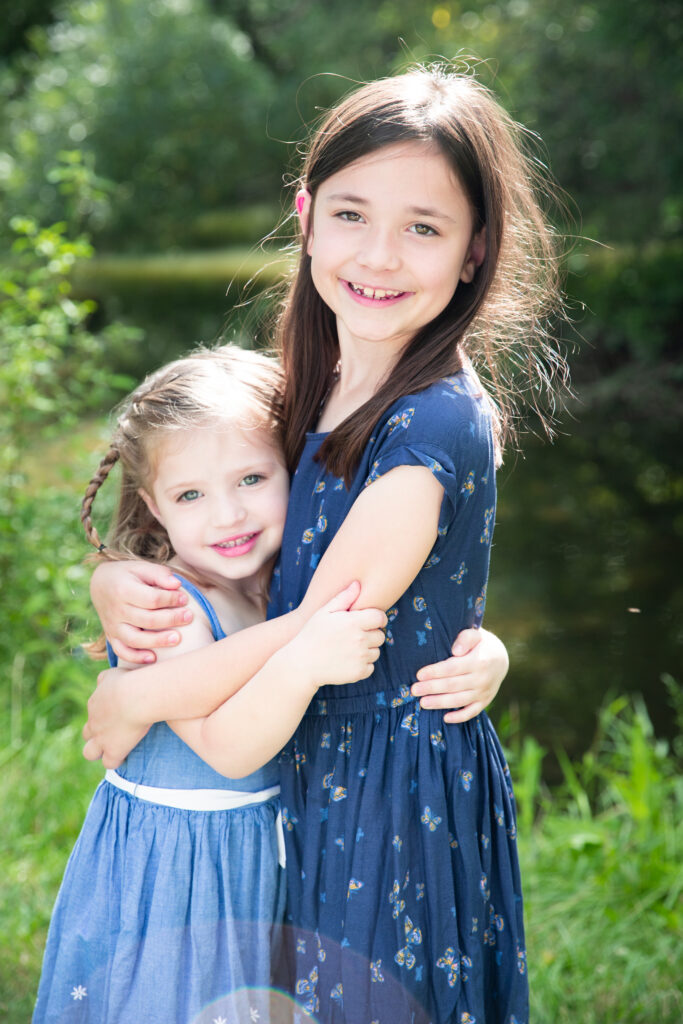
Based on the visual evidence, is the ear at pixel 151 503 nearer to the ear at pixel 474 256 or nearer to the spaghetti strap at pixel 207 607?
the spaghetti strap at pixel 207 607

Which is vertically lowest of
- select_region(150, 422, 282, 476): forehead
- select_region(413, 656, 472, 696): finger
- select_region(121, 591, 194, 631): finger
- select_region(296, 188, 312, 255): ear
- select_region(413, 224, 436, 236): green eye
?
select_region(413, 656, 472, 696): finger

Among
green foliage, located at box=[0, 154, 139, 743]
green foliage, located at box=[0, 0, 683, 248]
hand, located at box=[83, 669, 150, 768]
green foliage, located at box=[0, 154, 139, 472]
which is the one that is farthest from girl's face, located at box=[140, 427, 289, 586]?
green foliage, located at box=[0, 0, 683, 248]

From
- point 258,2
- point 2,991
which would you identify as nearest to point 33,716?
point 2,991

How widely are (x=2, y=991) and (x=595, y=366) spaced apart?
720cm

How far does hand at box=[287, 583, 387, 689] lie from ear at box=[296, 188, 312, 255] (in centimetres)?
67

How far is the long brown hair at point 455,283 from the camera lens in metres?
1.54

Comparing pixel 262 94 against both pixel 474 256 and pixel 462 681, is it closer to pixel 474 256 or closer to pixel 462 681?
pixel 474 256

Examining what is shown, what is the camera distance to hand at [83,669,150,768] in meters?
1.60

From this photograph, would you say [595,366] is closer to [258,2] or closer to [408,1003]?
[408,1003]

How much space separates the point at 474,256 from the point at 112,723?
36.9 inches

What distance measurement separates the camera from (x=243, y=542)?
167 cm

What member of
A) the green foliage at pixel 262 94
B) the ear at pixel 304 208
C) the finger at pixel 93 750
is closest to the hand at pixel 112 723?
the finger at pixel 93 750

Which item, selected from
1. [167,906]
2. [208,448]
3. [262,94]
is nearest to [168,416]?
[208,448]

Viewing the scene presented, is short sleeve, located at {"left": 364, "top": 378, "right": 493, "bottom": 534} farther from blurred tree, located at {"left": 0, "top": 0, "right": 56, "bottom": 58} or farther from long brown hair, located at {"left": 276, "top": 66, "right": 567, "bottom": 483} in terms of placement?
blurred tree, located at {"left": 0, "top": 0, "right": 56, "bottom": 58}
